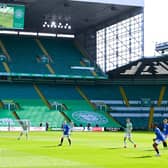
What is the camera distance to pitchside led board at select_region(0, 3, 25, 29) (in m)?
60.7

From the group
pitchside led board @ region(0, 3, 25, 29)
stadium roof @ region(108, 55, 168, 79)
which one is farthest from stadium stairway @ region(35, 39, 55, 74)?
pitchside led board @ region(0, 3, 25, 29)

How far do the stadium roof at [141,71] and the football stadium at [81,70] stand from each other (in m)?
0.18

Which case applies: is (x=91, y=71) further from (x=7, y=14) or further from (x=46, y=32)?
(x=7, y=14)

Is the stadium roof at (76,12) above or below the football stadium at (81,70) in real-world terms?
above

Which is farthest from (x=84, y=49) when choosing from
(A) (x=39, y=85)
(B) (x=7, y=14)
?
(B) (x=7, y=14)

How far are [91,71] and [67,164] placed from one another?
197ft

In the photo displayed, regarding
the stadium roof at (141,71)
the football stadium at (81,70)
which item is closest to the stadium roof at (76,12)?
the football stadium at (81,70)

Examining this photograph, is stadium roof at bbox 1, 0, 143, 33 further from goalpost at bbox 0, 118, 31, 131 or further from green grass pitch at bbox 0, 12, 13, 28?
goalpost at bbox 0, 118, 31, 131

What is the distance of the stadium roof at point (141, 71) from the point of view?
82.7 metres

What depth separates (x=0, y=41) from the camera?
274 ft

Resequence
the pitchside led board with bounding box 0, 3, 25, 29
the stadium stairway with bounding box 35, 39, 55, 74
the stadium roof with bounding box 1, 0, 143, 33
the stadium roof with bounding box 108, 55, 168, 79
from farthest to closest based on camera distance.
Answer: the stadium roof with bounding box 108, 55, 168, 79
the stadium stairway with bounding box 35, 39, 55, 74
the stadium roof with bounding box 1, 0, 143, 33
the pitchside led board with bounding box 0, 3, 25, 29

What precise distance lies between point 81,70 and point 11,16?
909 inches

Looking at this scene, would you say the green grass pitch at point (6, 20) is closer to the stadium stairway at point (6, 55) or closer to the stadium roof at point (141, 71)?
the stadium stairway at point (6, 55)

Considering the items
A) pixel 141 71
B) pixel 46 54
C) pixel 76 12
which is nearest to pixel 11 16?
pixel 76 12
